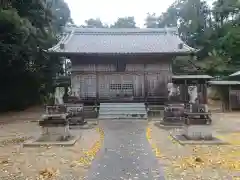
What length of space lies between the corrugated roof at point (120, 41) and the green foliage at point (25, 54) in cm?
235

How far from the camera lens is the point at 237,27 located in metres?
41.7

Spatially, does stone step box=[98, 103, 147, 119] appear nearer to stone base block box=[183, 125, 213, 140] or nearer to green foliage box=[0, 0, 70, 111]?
green foliage box=[0, 0, 70, 111]

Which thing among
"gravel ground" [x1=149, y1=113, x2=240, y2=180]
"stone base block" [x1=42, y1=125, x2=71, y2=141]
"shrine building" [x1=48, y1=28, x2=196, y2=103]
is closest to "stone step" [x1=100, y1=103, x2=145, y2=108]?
"shrine building" [x1=48, y1=28, x2=196, y2=103]

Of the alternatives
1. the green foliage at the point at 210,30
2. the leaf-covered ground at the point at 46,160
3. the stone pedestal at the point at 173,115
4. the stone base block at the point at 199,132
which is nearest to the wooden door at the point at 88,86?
the stone pedestal at the point at 173,115

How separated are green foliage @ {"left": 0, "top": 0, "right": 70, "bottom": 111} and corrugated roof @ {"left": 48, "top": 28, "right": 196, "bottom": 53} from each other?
2.35 meters

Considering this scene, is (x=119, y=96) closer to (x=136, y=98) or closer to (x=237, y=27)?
(x=136, y=98)

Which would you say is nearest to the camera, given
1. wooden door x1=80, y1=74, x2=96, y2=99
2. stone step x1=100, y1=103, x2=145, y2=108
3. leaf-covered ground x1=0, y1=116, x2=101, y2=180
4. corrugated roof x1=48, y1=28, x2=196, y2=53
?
leaf-covered ground x1=0, y1=116, x2=101, y2=180

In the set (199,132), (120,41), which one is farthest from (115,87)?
(199,132)

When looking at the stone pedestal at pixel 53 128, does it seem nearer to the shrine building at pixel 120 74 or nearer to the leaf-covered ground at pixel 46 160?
the leaf-covered ground at pixel 46 160

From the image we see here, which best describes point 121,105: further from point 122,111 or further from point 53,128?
point 53,128

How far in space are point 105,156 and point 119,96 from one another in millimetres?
17756

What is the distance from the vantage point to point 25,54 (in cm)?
2816

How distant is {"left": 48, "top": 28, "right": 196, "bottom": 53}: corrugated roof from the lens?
2706 cm

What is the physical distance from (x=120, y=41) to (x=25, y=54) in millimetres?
8668
